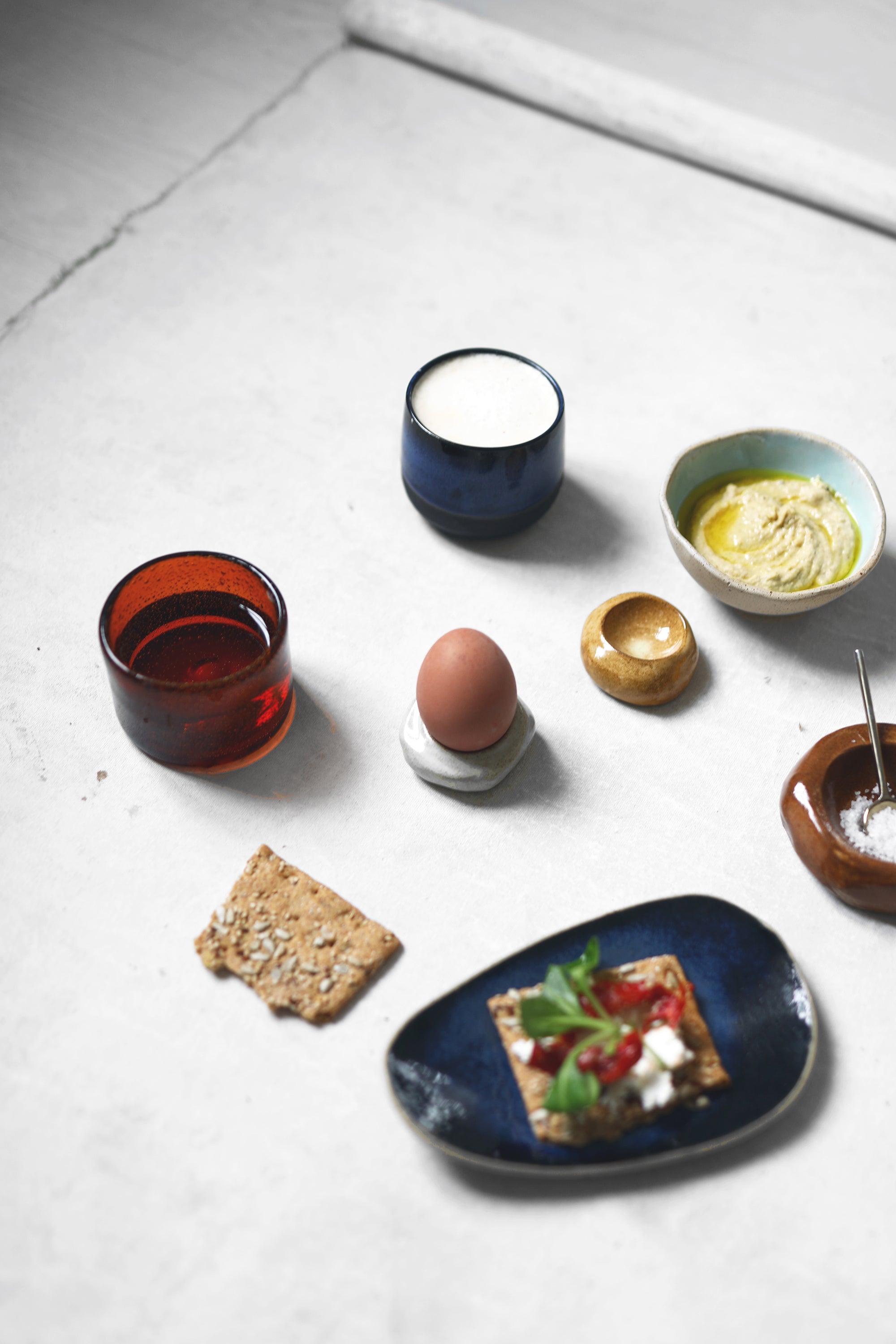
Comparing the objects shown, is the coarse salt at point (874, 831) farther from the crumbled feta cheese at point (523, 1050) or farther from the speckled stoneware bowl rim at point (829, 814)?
the crumbled feta cheese at point (523, 1050)

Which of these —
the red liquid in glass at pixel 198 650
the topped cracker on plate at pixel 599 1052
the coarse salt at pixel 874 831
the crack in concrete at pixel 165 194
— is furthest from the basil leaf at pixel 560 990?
the crack in concrete at pixel 165 194

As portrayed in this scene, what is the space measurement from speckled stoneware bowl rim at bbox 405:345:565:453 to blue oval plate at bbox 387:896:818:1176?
23.1 inches

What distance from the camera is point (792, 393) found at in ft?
5.65

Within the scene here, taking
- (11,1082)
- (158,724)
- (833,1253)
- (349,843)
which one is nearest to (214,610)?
(158,724)

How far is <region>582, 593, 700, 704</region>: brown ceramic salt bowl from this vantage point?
1.33m

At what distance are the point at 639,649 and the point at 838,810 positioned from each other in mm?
307

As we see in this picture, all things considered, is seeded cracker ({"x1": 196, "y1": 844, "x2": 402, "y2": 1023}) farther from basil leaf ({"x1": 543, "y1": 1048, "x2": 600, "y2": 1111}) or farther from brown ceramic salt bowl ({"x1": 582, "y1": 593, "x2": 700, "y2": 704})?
brown ceramic salt bowl ({"x1": 582, "y1": 593, "x2": 700, "y2": 704})


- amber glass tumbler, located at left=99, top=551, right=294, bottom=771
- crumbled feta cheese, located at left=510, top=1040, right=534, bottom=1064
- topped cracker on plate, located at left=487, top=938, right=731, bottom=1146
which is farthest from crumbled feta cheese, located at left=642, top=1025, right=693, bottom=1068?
amber glass tumbler, located at left=99, top=551, right=294, bottom=771

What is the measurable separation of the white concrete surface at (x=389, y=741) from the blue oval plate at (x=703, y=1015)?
1.7 inches

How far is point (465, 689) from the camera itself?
3.91 feet

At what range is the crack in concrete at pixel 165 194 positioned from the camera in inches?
68.8

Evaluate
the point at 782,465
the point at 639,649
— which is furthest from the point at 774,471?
the point at 639,649

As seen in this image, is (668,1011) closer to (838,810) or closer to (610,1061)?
(610,1061)

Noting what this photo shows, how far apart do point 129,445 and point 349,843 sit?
0.72 m
